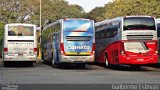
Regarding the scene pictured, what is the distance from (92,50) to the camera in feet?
86.7

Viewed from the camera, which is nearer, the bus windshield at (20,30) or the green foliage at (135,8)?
the bus windshield at (20,30)

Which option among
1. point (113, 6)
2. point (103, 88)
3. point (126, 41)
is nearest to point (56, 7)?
point (113, 6)

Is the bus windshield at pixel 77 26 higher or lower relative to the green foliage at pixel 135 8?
lower

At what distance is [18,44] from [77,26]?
13.9 ft

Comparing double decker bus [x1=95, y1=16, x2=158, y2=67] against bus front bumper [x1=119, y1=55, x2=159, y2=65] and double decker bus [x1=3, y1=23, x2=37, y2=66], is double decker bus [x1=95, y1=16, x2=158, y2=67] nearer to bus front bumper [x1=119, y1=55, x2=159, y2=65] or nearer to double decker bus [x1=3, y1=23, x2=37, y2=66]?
bus front bumper [x1=119, y1=55, x2=159, y2=65]

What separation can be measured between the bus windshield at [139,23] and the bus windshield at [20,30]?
6.79 m

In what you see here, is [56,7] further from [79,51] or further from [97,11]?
[79,51]

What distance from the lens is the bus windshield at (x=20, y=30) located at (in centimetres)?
2809

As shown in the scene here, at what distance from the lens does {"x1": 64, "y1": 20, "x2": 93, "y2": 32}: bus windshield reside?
26203 millimetres

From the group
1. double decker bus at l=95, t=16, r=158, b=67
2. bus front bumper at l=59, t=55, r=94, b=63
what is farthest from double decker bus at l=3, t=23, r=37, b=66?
double decker bus at l=95, t=16, r=158, b=67

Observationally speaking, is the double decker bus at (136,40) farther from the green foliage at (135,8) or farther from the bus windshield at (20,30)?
the green foliage at (135,8)

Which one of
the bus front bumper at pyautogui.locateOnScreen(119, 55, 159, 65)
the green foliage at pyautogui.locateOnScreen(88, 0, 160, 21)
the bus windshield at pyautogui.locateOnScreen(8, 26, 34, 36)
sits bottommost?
the bus front bumper at pyautogui.locateOnScreen(119, 55, 159, 65)

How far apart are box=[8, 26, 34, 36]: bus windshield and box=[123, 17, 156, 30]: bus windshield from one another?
6.79 m

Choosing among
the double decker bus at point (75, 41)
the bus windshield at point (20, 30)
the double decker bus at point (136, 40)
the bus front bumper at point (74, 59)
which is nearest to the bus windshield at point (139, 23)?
the double decker bus at point (136, 40)
